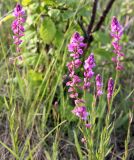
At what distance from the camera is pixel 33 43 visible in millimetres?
2344

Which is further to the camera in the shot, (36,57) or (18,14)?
(36,57)

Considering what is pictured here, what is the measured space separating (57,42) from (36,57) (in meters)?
0.17

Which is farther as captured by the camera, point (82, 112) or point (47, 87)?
point (47, 87)

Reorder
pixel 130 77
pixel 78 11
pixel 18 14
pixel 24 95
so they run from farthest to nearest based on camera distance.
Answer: pixel 130 77 → pixel 24 95 → pixel 78 11 → pixel 18 14

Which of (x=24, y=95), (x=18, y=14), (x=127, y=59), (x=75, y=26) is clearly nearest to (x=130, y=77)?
(x=127, y=59)

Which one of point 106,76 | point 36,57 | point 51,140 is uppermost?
point 36,57

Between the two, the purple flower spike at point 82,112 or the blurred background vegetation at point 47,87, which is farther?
the blurred background vegetation at point 47,87

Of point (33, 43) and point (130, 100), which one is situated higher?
point (33, 43)

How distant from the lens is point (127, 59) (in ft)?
8.31

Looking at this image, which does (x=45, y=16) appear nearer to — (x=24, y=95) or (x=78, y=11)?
(x=78, y=11)

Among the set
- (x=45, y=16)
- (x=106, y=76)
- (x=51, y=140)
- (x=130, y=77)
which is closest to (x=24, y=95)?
(x=51, y=140)

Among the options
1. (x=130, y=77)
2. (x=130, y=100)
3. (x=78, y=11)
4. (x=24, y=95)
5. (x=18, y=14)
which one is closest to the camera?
(x=18, y=14)

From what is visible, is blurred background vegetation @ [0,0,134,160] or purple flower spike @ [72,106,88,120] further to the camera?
blurred background vegetation @ [0,0,134,160]

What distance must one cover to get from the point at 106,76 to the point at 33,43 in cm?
54
